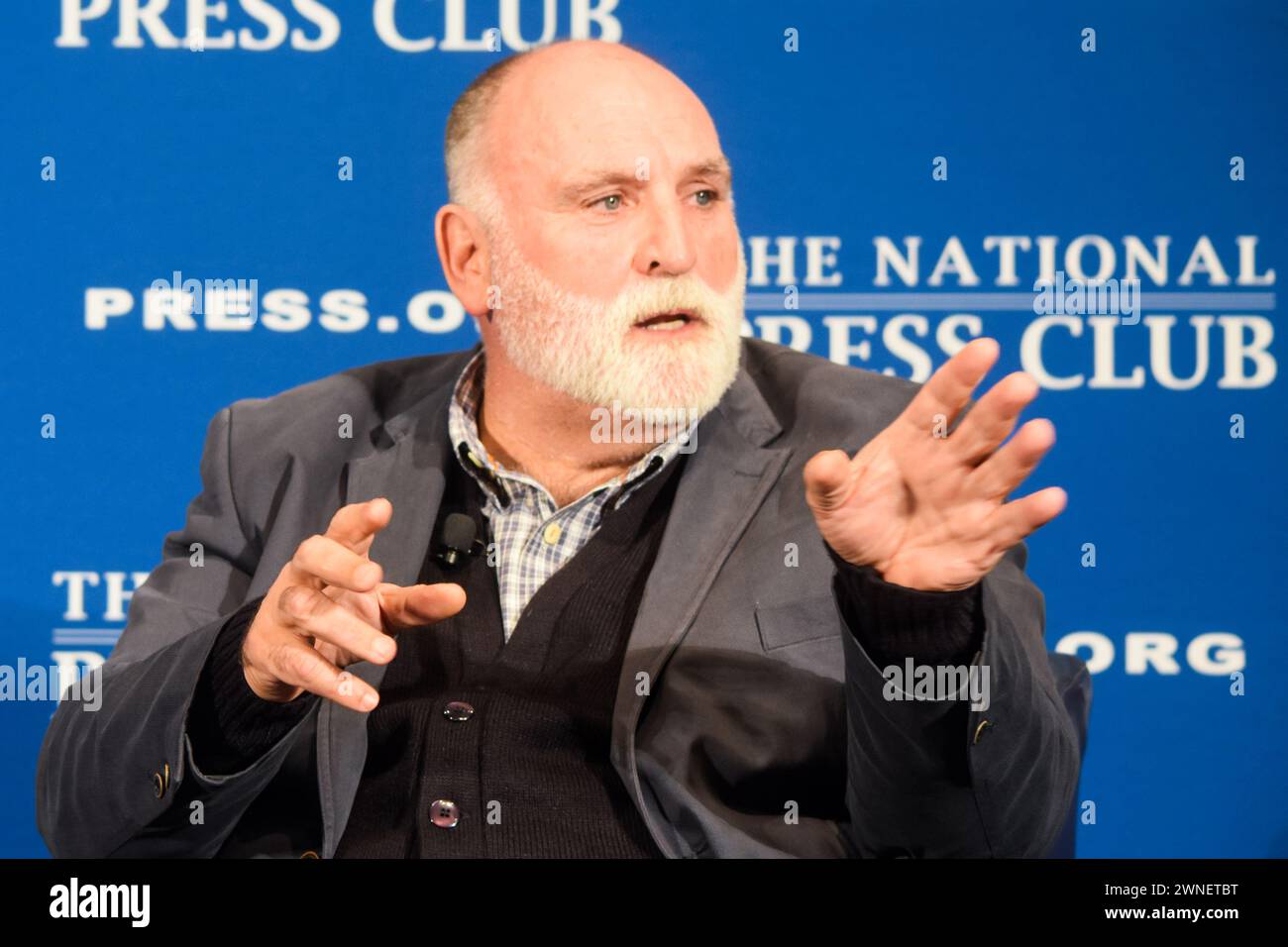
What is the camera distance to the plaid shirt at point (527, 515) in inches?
84.7

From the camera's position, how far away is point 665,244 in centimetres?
219

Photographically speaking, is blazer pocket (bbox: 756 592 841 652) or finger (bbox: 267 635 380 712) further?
blazer pocket (bbox: 756 592 841 652)

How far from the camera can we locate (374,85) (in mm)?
2756

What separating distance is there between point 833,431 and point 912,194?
747 millimetres

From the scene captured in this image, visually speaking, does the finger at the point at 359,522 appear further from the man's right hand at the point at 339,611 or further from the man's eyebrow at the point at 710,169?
the man's eyebrow at the point at 710,169

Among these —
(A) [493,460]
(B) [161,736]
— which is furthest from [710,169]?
(B) [161,736]

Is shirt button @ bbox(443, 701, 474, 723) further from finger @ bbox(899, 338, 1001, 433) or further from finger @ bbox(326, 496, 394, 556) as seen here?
finger @ bbox(899, 338, 1001, 433)

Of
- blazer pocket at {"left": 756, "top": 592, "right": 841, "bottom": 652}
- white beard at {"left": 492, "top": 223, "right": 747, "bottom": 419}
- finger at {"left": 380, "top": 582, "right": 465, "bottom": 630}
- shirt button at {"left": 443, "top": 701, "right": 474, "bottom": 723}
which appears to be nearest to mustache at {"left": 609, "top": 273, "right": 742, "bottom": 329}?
white beard at {"left": 492, "top": 223, "right": 747, "bottom": 419}

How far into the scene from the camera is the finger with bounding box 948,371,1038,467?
1.40 metres

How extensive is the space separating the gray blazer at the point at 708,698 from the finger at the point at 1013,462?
6.1 inches

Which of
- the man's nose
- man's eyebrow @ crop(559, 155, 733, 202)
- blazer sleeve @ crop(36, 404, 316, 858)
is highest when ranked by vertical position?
man's eyebrow @ crop(559, 155, 733, 202)

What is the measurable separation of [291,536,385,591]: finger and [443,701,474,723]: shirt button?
0.44 meters

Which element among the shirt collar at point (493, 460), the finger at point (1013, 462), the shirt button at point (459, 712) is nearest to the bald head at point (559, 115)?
the shirt collar at point (493, 460)

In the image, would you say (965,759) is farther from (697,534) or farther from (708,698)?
(697,534)
